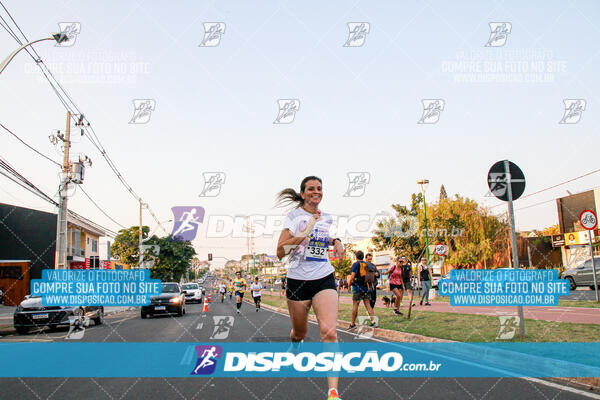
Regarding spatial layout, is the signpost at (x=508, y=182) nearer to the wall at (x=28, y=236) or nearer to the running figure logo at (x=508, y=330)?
the running figure logo at (x=508, y=330)

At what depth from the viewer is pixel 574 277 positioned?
79.6 feet

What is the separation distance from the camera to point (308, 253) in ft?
15.3

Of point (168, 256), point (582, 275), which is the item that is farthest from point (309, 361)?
point (168, 256)

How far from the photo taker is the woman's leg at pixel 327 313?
4.40m

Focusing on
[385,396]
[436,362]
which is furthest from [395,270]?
[385,396]

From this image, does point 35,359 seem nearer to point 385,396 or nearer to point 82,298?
point 385,396

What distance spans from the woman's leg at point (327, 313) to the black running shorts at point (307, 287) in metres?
0.05

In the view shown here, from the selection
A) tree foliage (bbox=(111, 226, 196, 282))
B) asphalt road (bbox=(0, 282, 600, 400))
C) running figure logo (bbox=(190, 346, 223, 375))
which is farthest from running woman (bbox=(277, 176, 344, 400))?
tree foliage (bbox=(111, 226, 196, 282))

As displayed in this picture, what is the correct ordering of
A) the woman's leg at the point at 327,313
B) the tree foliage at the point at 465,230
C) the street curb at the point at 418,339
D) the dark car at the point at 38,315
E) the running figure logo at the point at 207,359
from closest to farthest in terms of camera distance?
the woman's leg at the point at 327,313, the street curb at the point at 418,339, the running figure logo at the point at 207,359, the dark car at the point at 38,315, the tree foliage at the point at 465,230

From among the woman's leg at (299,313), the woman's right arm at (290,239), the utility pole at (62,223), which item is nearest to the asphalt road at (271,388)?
the woman's leg at (299,313)

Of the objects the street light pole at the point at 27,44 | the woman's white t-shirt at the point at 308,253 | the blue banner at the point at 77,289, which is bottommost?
the blue banner at the point at 77,289

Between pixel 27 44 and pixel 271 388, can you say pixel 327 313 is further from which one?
pixel 27 44

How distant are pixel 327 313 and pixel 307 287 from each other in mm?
321

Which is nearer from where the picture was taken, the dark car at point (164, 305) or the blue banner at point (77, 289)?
the blue banner at point (77, 289)
